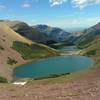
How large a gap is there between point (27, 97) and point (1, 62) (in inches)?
5871

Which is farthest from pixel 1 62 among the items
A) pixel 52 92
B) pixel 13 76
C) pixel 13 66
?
pixel 52 92

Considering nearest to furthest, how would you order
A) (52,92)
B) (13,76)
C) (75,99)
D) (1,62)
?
1. (75,99)
2. (52,92)
3. (13,76)
4. (1,62)

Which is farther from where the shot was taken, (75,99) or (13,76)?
(13,76)

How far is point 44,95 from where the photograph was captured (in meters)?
42.6

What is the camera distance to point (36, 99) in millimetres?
40219

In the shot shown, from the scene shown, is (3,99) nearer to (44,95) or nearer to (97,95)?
(44,95)

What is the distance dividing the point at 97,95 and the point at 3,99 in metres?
13.8

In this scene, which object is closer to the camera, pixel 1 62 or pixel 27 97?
pixel 27 97

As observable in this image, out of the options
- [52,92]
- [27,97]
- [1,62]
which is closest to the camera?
[27,97]

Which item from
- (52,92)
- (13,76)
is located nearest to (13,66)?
(13,76)

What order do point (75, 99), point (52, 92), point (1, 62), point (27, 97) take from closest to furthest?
point (75, 99) < point (27, 97) < point (52, 92) < point (1, 62)

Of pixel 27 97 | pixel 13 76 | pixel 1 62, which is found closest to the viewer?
pixel 27 97

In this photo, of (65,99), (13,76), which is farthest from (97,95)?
(13,76)

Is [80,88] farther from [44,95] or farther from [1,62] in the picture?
[1,62]
